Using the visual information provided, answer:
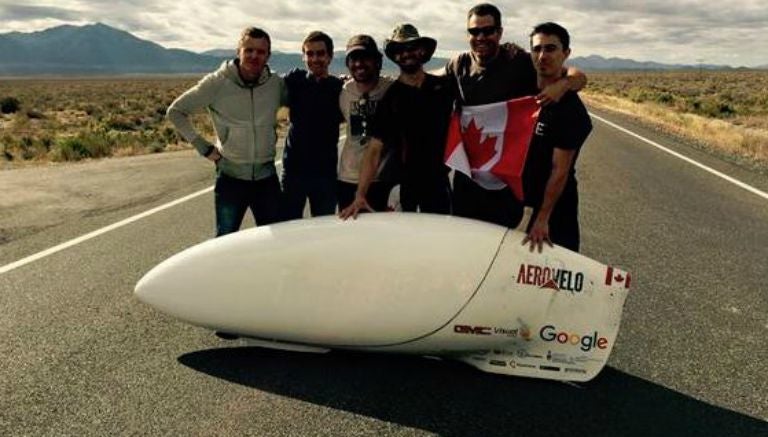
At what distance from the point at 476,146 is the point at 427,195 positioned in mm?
472

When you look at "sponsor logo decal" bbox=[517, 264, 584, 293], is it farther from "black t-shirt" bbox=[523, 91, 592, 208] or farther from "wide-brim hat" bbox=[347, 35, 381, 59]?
"wide-brim hat" bbox=[347, 35, 381, 59]

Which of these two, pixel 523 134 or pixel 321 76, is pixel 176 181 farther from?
pixel 523 134

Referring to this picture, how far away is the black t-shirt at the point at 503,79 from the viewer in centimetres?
458

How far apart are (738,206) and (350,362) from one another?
7.26 metres

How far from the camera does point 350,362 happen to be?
15.2 ft

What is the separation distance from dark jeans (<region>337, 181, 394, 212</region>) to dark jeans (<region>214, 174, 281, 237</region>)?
54cm

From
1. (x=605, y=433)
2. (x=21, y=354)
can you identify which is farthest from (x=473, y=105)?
(x=21, y=354)

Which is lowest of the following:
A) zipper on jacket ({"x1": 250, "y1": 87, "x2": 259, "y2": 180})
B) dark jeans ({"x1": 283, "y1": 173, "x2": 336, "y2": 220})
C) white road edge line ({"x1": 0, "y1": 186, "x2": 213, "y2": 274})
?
white road edge line ({"x1": 0, "y1": 186, "x2": 213, "y2": 274})

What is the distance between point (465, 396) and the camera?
4125 mm

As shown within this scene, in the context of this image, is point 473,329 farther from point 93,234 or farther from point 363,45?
point 93,234

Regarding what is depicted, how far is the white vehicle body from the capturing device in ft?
14.3

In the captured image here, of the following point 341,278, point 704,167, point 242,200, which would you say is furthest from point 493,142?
point 704,167

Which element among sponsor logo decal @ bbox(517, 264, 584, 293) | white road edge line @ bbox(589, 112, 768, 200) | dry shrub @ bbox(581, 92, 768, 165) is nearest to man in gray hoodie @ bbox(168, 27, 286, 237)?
sponsor logo decal @ bbox(517, 264, 584, 293)

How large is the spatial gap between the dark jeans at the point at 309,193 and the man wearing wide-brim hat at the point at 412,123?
0.60 meters
